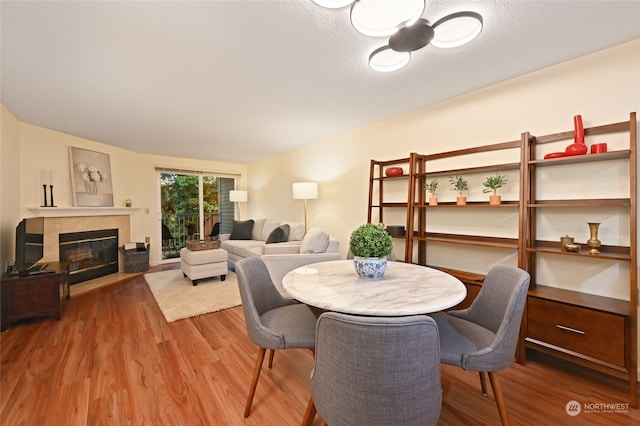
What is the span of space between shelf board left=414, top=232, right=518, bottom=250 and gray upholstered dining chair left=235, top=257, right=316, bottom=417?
1.59 m

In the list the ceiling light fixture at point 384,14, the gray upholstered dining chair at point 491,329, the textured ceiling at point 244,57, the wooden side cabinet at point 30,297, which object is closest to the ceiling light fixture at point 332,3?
the ceiling light fixture at point 384,14

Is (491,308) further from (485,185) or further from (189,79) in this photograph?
(189,79)

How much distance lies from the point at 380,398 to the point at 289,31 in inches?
77.0

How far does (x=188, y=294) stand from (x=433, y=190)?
3.25 m

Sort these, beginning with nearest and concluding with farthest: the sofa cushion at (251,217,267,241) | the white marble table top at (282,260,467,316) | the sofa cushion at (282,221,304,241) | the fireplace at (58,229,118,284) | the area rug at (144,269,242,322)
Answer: the white marble table top at (282,260,467,316) < the area rug at (144,269,242,322) < the fireplace at (58,229,118,284) < the sofa cushion at (282,221,304,241) < the sofa cushion at (251,217,267,241)

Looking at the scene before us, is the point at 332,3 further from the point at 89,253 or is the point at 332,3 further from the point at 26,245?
the point at 89,253

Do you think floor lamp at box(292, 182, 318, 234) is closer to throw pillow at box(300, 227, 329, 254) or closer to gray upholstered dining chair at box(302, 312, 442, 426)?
throw pillow at box(300, 227, 329, 254)

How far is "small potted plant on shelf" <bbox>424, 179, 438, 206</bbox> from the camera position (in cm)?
273

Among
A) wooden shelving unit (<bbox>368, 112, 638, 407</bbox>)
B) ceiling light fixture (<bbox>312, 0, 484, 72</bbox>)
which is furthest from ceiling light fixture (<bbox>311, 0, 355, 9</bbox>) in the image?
wooden shelving unit (<bbox>368, 112, 638, 407</bbox>)

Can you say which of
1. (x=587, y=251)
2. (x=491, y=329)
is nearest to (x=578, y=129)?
(x=587, y=251)

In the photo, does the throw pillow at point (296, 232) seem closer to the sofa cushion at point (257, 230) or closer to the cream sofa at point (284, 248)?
the cream sofa at point (284, 248)

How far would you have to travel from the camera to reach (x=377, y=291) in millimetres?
1317

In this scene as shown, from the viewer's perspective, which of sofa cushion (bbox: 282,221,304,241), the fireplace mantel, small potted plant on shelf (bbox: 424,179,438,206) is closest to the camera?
small potted plant on shelf (bbox: 424,179,438,206)

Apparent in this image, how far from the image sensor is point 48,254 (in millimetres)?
3666
